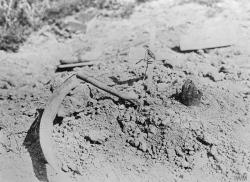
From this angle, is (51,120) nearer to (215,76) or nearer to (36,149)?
(36,149)

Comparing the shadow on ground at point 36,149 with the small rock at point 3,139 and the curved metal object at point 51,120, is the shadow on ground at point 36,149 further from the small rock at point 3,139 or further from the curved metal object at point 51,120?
the small rock at point 3,139

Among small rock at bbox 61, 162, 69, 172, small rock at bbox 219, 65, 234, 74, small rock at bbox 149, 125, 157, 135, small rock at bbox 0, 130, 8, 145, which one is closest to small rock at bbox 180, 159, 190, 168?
small rock at bbox 149, 125, 157, 135

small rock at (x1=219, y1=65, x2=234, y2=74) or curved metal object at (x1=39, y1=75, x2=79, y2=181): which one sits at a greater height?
small rock at (x1=219, y1=65, x2=234, y2=74)

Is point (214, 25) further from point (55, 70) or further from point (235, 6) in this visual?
point (55, 70)

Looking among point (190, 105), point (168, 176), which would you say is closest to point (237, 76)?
point (190, 105)

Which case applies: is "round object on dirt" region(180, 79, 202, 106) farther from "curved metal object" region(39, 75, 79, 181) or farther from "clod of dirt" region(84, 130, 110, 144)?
"curved metal object" region(39, 75, 79, 181)

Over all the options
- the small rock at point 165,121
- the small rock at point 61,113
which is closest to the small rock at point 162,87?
the small rock at point 165,121
